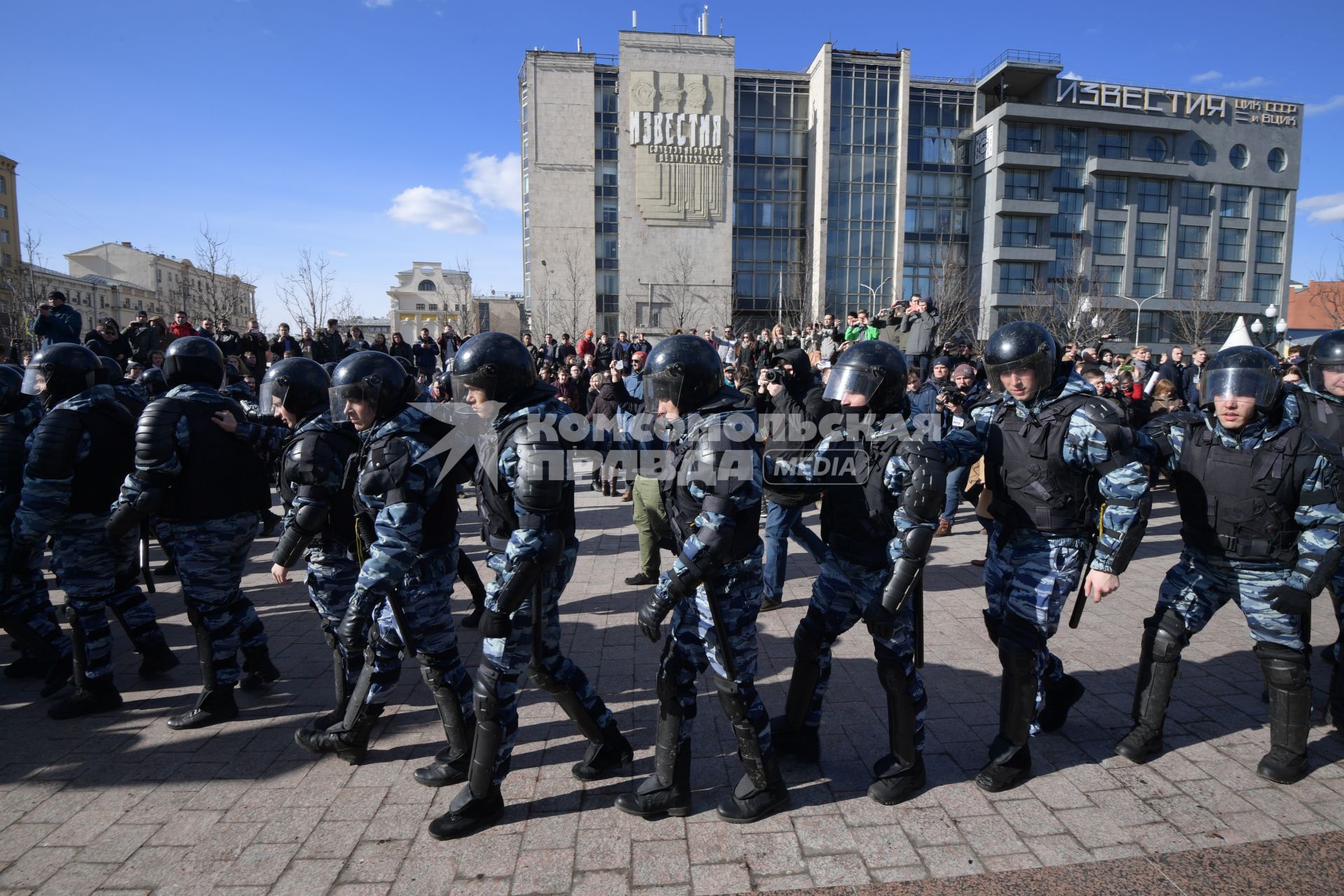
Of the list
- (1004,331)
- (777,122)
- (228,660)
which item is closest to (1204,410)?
(1004,331)

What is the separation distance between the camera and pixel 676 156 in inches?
1770

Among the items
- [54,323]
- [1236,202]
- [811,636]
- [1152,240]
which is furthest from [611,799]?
[1236,202]

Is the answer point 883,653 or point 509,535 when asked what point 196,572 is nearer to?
point 509,535

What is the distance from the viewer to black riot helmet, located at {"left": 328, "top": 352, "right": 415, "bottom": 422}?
11.4ft

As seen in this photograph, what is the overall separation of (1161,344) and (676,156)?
115 ft

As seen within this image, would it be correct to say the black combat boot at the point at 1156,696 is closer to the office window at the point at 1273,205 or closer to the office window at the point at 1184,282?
the office window at the point at 1184,282

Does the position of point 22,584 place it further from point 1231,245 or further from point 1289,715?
point 1231,245

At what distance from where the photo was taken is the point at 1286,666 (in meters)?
3.46

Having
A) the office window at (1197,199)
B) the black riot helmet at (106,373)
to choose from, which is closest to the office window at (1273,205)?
the office window at (1197,199)

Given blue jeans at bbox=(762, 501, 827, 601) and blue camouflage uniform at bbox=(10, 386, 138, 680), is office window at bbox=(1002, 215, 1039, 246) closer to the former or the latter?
blue jeans at bbox=(762, 501, 827, 601)

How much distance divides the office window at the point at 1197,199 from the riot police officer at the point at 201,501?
59.9 meters

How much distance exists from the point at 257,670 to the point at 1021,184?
5257 centimetres

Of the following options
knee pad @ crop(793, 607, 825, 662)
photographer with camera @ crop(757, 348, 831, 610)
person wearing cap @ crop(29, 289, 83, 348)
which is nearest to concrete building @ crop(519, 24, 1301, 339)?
person wearing cap @ crop(29, 289, 83, 348)

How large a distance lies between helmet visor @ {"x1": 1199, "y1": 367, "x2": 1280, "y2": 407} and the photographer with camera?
2.16 meters
